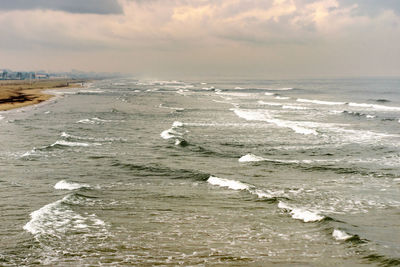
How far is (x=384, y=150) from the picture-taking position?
34219 mm

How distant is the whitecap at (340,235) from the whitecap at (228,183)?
262 inches

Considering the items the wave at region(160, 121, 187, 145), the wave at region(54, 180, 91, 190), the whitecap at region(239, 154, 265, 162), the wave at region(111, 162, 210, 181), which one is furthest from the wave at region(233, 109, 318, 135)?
the wave at region(54, 180, 91, 190)

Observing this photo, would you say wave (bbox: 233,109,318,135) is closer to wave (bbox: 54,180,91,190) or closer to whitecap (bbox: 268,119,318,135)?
whitecap (bbox: 268,119,318,135)

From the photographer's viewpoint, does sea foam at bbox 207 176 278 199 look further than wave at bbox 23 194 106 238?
Yes

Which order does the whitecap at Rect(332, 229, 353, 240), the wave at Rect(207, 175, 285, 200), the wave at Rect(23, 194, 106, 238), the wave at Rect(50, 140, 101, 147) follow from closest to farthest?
the whitecap at Rect(332, 229, 353, 240)
the wave at Rect(23, 194, 106, 238)
the wave at Rect(207, 175, 285, 200)
the wave at Rect(50, 140, 101, 147)

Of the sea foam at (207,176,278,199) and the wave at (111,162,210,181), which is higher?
the sea foam at (207,176,278,199)

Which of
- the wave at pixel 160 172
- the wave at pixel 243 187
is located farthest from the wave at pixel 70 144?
the wave at pixel 243 187

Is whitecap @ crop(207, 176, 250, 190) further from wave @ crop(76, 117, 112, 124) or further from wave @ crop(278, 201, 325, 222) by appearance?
wave @ crop(76, 117, 112, 124)

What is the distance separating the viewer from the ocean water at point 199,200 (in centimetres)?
1464

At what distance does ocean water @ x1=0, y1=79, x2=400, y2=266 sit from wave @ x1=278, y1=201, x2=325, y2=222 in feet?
0.14

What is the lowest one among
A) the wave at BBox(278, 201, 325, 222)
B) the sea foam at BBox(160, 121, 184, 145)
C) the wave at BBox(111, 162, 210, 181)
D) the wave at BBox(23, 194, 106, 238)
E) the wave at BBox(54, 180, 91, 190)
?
the wave at BBox(23, 194, 106, 238)

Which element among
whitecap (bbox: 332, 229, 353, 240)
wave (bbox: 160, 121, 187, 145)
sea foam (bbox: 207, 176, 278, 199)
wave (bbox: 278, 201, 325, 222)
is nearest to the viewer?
whitecap (bbox: 332, 229, 353, 240)

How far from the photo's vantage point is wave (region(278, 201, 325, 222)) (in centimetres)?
→ 1791

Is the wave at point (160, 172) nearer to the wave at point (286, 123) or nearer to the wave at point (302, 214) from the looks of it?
the wave at point (302, 214)
